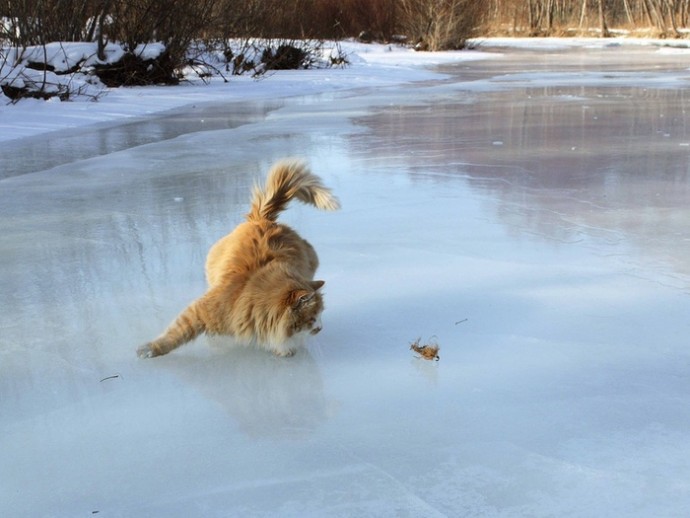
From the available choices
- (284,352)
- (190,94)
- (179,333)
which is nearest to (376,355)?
(284,352)

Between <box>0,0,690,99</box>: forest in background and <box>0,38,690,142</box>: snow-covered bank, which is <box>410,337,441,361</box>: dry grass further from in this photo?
<box>0,0,690,99</box>: forest in background

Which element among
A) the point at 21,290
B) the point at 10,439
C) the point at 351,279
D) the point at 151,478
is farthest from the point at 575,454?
the point at 21,290

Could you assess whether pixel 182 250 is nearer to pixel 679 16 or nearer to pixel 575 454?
pixel 575 454

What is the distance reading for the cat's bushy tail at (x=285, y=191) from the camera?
10.7 ft

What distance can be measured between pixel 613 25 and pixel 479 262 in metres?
51.8

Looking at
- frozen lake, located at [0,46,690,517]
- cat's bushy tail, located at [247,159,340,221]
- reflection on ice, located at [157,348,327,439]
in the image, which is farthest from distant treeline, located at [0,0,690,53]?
reflection on ice, located at [157,348,327,439]

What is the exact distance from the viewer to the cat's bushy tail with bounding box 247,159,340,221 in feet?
10.7

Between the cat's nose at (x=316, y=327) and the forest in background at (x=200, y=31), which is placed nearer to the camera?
the cat's nose at (x=316, y=327)

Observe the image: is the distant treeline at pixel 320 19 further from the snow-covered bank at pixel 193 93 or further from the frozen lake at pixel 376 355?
the frozen lake at pixel 376 355

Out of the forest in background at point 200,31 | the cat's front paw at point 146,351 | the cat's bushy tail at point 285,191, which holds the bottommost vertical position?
the cat's front paw at point 146,351

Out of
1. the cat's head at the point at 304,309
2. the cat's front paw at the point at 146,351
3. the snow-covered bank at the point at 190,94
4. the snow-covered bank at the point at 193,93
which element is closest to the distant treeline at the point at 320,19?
the snow-covered bank at the point at 193,93

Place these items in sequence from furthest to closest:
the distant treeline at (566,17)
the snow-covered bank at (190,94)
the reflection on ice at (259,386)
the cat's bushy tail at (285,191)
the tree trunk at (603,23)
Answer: the distant treeline at (566,17) < the tree trunk at (603,23) < the snow-covered bank at (190,94) < the cat's bushy tail at (285,191) < the reflection on ice at (259,386)

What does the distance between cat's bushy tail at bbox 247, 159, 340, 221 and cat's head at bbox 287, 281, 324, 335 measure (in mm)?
631

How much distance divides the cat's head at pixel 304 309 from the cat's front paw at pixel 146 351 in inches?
18.6
